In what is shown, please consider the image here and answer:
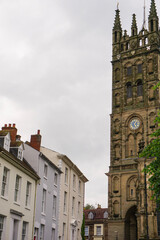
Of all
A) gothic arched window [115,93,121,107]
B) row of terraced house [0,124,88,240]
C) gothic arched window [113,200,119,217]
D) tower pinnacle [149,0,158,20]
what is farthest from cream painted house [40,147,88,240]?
tower pinnacle [149,0,158,20]

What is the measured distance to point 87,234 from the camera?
6350 cm

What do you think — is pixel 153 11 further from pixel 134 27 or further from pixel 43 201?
pixel 43 201

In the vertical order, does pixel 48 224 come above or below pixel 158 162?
below

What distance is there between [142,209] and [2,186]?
2311 cm

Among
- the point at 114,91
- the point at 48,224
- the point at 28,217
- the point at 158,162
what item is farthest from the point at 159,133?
the point at 114,91

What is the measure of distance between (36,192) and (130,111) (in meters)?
33.3

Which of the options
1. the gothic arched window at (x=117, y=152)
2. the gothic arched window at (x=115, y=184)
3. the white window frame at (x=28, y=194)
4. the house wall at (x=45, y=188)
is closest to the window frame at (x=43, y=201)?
the house wall at (x=45, y=188)

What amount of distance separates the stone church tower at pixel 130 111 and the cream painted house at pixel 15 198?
25590mm

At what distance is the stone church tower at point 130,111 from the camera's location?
51.9 m

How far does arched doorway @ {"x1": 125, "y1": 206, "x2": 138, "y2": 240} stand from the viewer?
167ft

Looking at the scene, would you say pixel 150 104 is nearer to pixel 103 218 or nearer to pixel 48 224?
pixel 103 218

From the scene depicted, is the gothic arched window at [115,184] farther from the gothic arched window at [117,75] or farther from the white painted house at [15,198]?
the white painted house at [15,198]

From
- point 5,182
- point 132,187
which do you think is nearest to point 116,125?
point 132,187

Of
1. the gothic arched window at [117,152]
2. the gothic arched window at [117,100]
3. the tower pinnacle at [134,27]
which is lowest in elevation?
the gothic arched window at [117,152]
